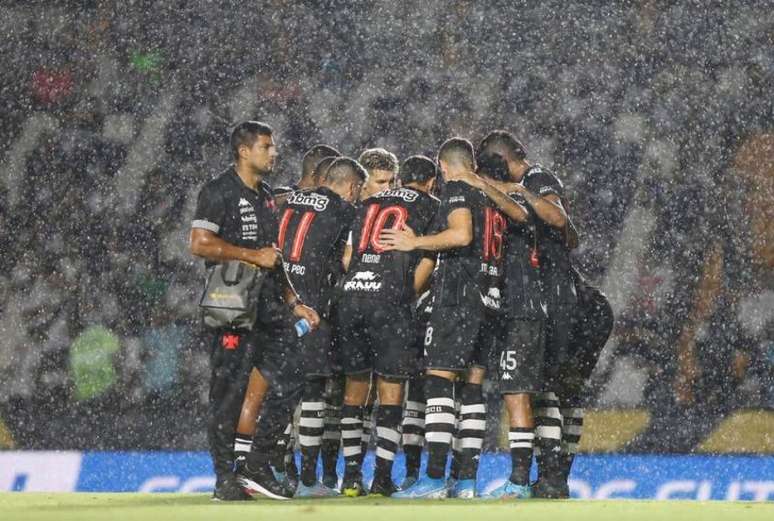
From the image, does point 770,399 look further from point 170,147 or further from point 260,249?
point 260,249

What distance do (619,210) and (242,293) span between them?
667 centimetres

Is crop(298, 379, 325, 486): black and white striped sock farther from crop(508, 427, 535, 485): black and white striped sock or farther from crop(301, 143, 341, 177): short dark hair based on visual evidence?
crop(301, 143, 341, 177): short dark hair

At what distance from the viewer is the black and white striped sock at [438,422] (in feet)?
17.1

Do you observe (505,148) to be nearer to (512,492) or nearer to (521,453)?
(521,453)

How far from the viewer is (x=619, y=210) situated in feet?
35.4

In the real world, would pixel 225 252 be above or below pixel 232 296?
above

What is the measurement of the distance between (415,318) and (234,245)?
122 centimetres

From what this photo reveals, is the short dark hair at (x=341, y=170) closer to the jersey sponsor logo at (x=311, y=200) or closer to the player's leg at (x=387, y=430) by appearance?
the jersey sponsor logo at (x=311, y=200)

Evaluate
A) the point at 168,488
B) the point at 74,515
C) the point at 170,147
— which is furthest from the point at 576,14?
the point at 74,515

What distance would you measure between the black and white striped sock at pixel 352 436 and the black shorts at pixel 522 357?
2.20 feet

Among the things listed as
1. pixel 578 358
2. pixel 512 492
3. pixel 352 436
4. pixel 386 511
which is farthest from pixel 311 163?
pixel 386 511

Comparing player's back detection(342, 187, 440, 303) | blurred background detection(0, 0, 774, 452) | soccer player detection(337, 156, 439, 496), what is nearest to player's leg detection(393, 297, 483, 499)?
soccer player detection(337, 156, 439, 496)

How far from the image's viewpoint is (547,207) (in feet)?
17.5

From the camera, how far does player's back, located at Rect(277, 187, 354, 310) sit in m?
5.60
